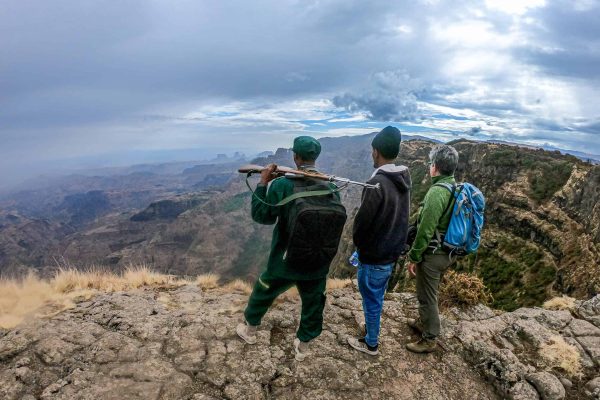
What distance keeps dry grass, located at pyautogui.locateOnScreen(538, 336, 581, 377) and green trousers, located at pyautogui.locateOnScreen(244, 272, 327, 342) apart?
3.98m

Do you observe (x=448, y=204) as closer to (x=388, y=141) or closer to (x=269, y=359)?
(x=388, y=141)

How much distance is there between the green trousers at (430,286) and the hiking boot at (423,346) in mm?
129

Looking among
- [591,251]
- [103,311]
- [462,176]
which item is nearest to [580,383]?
[103,311]

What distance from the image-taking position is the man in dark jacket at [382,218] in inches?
177

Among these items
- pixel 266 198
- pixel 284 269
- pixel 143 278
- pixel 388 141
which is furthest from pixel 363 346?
pixel 143 278

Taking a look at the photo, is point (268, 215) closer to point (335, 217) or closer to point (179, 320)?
point (335, 217)

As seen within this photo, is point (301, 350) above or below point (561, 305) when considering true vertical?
above

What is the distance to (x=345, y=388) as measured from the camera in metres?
4.77

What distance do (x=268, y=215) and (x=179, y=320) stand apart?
3274 mm

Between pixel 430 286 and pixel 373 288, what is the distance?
3.24ft

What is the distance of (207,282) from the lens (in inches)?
344

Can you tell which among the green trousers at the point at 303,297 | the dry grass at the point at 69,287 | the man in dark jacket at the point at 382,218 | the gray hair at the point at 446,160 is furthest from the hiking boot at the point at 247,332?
the gray hair at the point at 446,160

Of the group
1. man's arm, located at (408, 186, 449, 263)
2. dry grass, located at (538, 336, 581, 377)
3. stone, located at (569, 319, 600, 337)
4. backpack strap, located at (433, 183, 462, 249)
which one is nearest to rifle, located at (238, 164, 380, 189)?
man's arm, located at (408, 186, 449, 263)

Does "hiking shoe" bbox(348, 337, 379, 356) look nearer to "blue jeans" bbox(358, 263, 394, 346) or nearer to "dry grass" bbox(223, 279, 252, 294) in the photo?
"blue jeans" bbox(358, 263, 394, 346)
